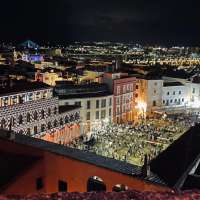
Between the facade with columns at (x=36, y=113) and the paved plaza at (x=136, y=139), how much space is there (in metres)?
2.25

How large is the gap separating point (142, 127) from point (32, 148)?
25285 mm

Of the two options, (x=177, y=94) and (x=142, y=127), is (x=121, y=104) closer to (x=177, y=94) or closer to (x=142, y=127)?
(x=142, y=127)

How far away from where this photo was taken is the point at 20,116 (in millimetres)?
27828

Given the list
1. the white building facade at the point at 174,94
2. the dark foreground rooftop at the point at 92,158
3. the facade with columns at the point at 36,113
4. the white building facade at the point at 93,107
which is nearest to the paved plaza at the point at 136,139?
the white building facade at the point at 93,107

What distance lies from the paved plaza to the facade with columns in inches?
88.8

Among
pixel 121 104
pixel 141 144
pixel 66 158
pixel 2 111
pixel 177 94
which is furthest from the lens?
pixel 177 94

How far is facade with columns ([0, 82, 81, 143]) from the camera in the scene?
26.8 meters

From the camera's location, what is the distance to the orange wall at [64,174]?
13.0 m

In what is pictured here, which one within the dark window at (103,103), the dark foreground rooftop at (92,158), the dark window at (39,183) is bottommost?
the dark window at (39,183)

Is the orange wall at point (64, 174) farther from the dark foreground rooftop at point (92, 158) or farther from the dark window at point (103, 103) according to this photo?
the dark window at point (103, 103)

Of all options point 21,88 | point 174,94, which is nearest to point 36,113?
point 21,88

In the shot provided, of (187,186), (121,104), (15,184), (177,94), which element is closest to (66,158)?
(15,184)

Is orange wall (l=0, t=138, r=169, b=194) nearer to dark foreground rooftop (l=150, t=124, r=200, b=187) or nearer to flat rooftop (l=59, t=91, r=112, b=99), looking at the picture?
dark foreground rooftop (l=150, t=124, r=200, b=187)

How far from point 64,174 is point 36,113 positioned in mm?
Result: 15810
